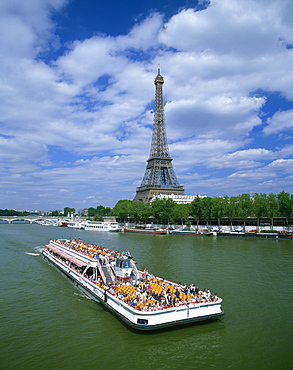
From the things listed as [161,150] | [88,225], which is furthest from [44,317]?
[161,150]

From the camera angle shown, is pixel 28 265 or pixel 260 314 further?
pixel 28 265

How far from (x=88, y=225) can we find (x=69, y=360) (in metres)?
107

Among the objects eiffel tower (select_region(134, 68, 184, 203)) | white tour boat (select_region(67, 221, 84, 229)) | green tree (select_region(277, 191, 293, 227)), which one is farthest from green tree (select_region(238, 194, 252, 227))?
white tour boat (select_region(67, 221, 84, 229))

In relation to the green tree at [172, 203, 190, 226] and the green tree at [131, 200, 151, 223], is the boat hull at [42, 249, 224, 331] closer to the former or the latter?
the green tree at [172, 203, 190, 226]

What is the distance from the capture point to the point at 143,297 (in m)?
19.3

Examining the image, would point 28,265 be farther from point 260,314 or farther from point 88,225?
point 88,225

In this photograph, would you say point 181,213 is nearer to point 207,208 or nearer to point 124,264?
point 207,208

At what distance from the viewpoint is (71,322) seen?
764 inches

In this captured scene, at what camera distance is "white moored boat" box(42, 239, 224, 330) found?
17.4m

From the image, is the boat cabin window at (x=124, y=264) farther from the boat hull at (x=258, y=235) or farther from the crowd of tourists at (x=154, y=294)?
the boat hull at (x=258, y=235)

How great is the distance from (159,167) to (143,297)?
5036 inches

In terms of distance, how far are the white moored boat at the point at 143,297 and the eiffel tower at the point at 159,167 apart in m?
112

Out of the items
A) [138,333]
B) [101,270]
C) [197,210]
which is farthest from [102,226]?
[138,333]

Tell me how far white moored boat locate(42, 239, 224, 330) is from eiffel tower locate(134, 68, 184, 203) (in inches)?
4424
